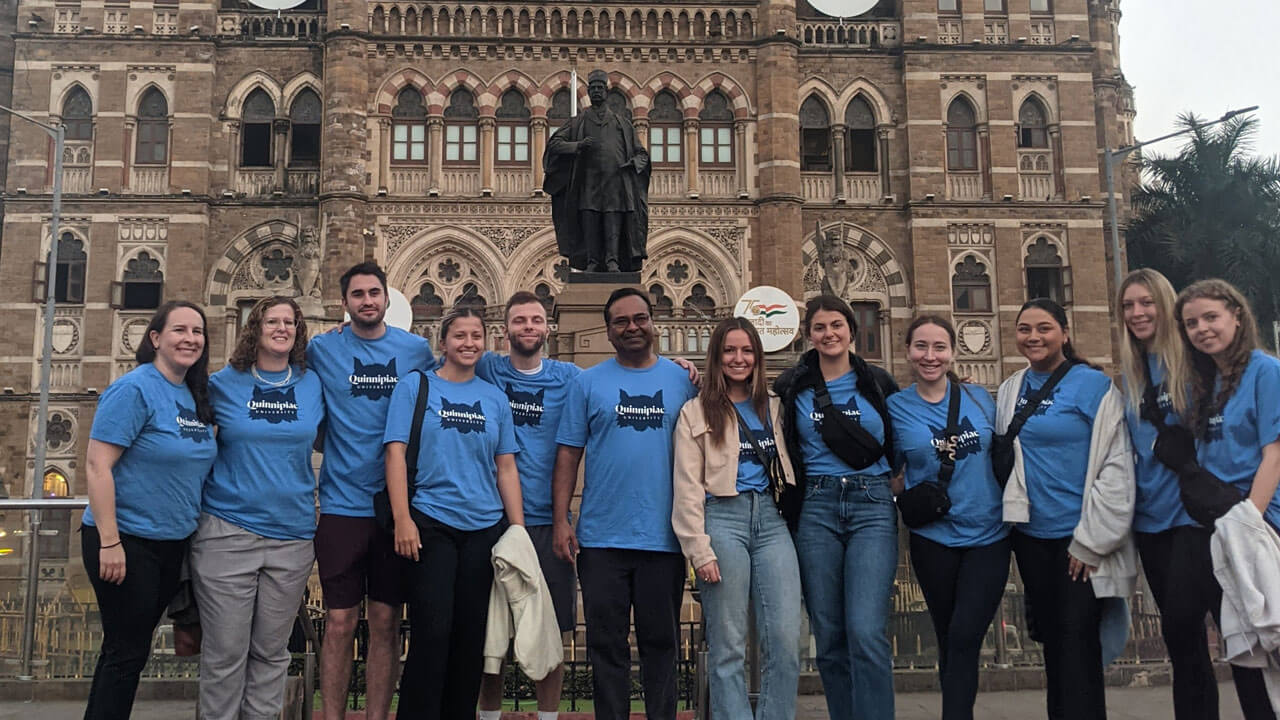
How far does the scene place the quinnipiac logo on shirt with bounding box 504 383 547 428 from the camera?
6.15 m

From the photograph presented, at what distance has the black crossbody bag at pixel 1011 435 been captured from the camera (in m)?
5.75

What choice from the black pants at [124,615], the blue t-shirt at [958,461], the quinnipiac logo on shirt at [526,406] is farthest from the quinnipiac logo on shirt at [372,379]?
the blue t-shirt at [958,461]

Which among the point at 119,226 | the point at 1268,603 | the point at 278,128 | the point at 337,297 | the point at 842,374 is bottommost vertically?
the point at 1268,603

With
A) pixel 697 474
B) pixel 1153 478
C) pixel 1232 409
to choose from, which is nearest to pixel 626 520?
pixel 697 474

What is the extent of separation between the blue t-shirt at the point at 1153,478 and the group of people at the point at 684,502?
0.02 meters

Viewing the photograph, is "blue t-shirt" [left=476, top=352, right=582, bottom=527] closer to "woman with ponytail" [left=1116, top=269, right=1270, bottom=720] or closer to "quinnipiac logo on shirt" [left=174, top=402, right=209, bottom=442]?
"quinnipiac logo on shirt" [left=174, top=402, right=209, bottom=442]

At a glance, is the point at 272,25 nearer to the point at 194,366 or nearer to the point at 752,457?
the point at 194,366

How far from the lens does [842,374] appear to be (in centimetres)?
595

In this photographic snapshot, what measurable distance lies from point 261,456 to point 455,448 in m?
1.06

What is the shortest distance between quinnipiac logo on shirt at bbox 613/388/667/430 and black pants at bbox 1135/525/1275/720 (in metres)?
2.75

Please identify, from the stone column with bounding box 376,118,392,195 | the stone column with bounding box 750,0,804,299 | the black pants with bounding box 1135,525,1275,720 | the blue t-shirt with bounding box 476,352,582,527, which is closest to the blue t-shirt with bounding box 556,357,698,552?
the blue t-shirt with bounding box 476,352,582,527

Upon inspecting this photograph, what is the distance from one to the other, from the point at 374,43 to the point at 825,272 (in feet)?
41.6

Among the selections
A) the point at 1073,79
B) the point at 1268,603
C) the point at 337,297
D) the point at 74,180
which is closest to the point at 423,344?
the point at 1268,603

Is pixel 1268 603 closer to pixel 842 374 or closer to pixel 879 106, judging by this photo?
pixel 842 374
